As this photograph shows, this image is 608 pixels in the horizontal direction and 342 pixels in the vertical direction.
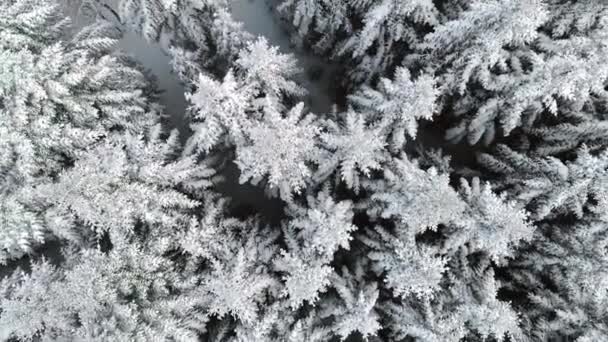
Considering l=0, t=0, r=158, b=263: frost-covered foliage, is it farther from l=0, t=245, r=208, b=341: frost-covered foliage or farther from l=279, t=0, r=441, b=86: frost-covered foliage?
l=279, t=0, r=441, b=86: frost-covered foliage

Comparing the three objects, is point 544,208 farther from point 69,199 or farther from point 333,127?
point 69,199

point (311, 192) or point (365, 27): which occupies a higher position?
point (365, 27)

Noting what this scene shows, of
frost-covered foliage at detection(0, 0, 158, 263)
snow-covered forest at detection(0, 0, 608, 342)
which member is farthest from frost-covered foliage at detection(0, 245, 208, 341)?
frost-covered foliage at detection(0, 0, 158, 263)

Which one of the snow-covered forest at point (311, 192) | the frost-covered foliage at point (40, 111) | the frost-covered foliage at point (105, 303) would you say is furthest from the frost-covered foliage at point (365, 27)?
the frost-covered foliage at point (105, 303)

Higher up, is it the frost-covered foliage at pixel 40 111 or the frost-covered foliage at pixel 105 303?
the frost-covered foliage at pixel 40 111

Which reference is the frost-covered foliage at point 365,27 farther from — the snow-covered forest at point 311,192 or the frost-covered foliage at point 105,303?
the frost-covered foliage at point 105,303

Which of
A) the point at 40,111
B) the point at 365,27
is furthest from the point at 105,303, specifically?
the point at 365,27

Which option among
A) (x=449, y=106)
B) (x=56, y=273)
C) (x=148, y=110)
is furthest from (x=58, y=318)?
(x=449, y=106)

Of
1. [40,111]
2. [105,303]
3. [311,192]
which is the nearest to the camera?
[105,303]

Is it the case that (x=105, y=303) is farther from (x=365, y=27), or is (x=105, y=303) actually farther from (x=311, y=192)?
(x=365, y=27)
